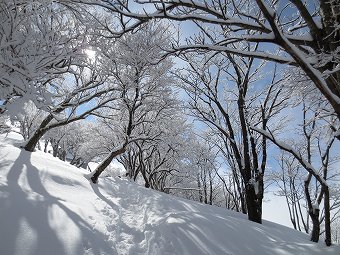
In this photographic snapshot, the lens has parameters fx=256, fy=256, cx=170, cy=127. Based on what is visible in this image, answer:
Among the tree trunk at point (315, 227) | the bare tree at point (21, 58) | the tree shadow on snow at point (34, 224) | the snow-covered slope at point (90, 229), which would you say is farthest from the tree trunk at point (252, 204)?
the bare tree at point (21, 58)

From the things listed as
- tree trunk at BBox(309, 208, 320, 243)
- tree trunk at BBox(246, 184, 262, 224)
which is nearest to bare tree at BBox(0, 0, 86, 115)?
tree trunk at BBox(246, 184, 262, 224)

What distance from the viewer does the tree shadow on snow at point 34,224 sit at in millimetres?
3620

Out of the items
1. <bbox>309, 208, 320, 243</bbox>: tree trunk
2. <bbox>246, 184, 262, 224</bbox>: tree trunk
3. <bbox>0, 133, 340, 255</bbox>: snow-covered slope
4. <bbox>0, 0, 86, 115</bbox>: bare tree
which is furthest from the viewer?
<bbox>246, 184, 262, 224</bbox>: tree trunk

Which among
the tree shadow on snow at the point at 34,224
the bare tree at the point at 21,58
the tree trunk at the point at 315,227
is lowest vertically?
the tree shadow on snow at the point at 34,224

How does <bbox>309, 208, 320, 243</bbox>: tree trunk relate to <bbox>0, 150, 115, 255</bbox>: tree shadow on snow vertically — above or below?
above

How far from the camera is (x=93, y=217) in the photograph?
5840 mm

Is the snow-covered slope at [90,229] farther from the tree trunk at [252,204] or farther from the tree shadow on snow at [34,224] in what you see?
the tree trunk at [252,204]

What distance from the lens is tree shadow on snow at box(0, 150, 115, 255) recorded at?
11.9 feet

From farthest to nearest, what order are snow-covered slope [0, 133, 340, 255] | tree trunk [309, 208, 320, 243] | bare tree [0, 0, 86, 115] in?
tree trunk [309, 208, 320, 243]
snow-covered slope [0, 133, 340, 255]
bare tree [0, 0, 86, 115]

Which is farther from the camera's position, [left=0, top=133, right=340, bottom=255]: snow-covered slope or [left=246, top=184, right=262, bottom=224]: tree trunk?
[left=246, top=184, right=262, bottom=224]: tree trunk

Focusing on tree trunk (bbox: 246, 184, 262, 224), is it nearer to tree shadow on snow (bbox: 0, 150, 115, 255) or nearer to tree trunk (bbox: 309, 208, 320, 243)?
tree trunk (bbox: 309, 208, 320, 243)

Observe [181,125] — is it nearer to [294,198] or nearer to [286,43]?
[294,198]

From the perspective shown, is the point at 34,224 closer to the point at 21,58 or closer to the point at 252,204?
the point at 21,58

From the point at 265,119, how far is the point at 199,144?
1571cm
